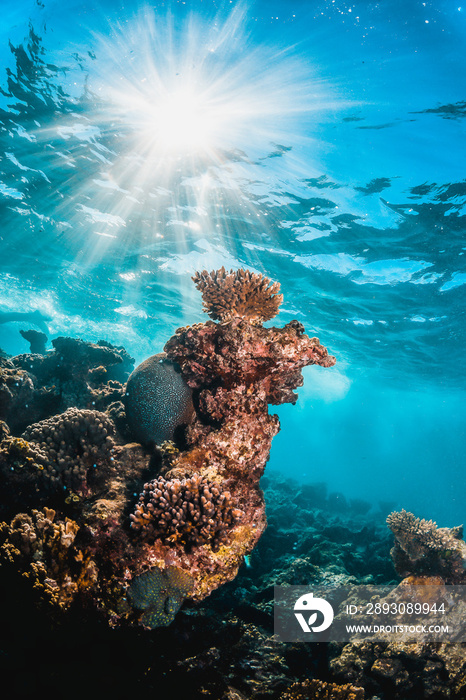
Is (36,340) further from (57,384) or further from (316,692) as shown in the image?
(316,692)

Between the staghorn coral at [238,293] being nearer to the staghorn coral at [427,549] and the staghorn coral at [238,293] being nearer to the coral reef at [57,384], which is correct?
the coral reef at [57,384]

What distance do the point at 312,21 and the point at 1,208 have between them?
18.9 metres

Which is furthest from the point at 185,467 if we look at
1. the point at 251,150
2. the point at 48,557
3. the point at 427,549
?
the point at 251,150

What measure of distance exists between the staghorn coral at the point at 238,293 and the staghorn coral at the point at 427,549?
6.38m

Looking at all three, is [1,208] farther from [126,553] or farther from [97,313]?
[126,553]

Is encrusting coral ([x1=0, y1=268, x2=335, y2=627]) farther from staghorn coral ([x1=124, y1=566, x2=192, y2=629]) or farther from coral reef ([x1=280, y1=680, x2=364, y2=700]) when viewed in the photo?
coral reef ([x1=280, y1=680, x2=364, y2=700])

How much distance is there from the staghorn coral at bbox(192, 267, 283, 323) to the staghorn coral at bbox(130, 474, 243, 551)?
3194 mm

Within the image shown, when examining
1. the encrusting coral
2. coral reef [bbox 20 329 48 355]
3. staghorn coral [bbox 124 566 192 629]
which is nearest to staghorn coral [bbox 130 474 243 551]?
the encrusting coral

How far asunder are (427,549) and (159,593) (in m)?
6.68

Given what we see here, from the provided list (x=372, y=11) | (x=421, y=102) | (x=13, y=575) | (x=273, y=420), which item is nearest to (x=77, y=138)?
(x=372, y=11)

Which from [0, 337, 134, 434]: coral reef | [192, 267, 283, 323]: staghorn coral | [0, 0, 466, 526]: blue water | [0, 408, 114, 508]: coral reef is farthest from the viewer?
[0, 0, 466, 526]: blue water

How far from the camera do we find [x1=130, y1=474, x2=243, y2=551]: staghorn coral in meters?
3.69

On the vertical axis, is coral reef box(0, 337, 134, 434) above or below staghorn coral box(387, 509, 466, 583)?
above

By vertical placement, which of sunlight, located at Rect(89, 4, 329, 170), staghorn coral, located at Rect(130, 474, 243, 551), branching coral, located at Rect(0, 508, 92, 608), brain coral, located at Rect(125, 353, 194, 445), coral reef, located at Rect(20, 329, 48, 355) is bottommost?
branching coral, located at Rect(0, 508, 92, 608)
